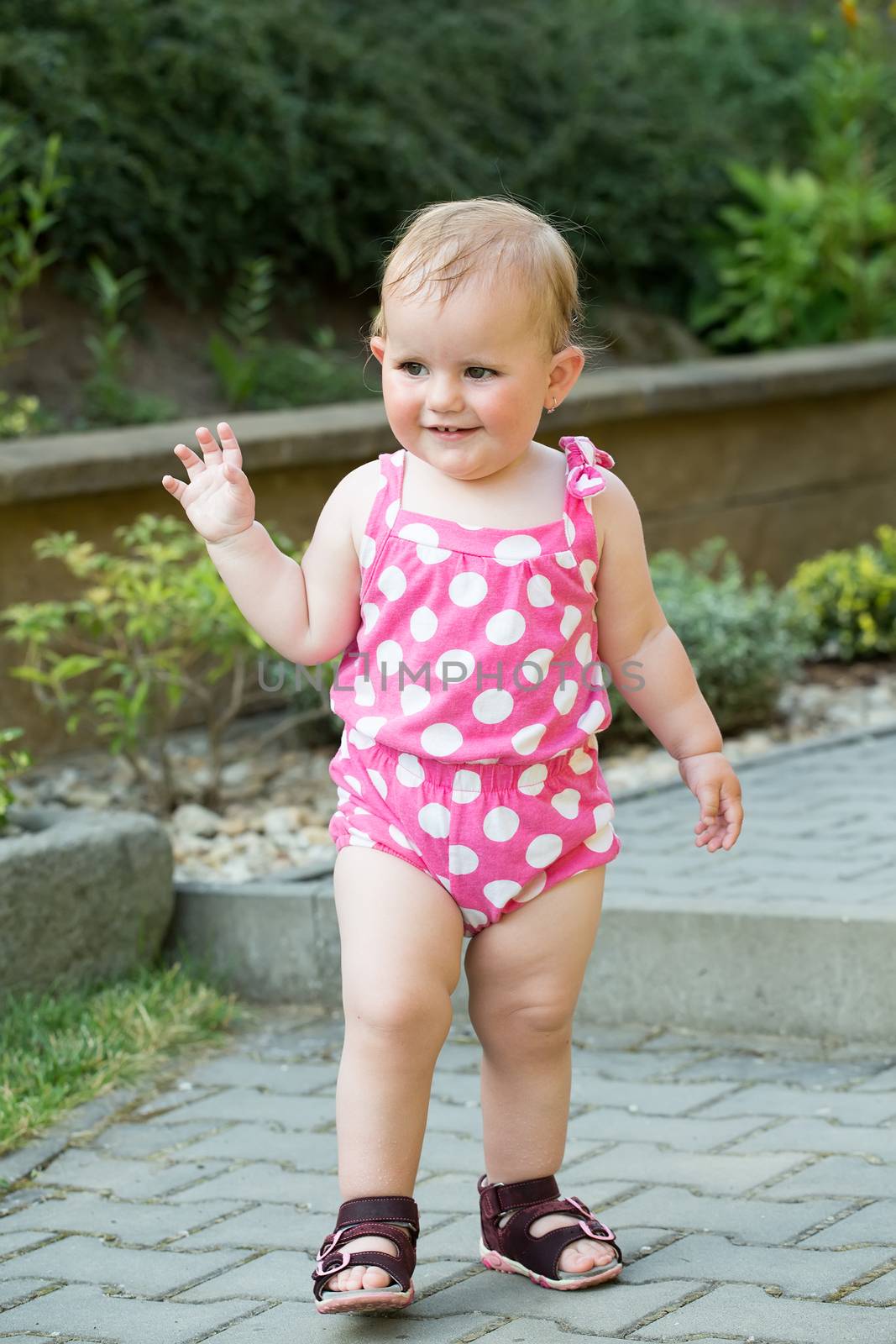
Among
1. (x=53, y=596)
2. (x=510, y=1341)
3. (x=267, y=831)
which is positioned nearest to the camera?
(x=510, y=1341)

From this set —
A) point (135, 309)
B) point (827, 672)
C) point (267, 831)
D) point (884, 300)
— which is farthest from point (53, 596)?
point (884, 300)

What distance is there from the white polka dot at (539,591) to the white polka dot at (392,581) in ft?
0.54

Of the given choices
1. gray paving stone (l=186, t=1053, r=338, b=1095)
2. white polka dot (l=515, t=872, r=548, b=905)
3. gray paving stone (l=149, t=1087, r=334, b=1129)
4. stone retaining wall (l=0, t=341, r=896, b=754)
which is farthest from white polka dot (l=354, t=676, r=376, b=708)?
stone retaining wall (l=0, t=341, r=896, b=754)

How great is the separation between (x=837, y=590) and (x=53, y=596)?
2.90 m

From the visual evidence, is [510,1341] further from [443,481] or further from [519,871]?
[443,481]

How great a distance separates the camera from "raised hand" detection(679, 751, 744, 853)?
244cm

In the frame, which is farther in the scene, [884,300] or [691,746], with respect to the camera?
[884,300]

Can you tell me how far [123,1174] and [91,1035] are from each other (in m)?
0.50

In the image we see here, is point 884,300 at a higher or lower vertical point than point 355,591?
higher

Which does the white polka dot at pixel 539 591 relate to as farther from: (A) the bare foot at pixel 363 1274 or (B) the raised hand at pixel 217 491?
(A) the bare foot at pixel 363 1274

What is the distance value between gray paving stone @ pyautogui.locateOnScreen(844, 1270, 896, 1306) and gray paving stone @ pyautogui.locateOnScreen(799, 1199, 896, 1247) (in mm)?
133

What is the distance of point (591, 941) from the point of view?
7.97 ft

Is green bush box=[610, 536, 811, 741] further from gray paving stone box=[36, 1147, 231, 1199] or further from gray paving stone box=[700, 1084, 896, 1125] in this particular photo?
gray paving stone box=[36, 1147, 231, 1199]

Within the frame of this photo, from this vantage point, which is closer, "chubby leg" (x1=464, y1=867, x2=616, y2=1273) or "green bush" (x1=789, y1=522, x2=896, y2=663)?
"chubby leg" (x1=464, y1=867, x2=616, y2=1273)
